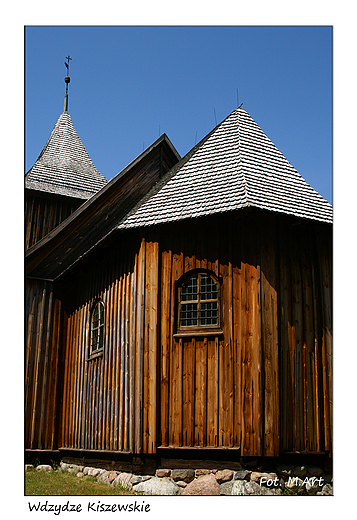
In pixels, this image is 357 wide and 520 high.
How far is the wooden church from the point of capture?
408 inches

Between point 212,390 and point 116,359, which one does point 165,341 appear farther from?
point 116,359

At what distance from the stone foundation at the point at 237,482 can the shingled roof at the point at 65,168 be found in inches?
408

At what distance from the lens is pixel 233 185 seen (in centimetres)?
1152

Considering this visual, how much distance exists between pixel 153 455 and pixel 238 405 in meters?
1.85

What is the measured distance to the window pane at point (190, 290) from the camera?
11211mm

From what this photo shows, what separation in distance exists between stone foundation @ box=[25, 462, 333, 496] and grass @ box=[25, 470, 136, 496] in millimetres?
562

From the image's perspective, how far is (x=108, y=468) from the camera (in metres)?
11.8

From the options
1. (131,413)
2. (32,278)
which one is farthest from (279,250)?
(32,278)

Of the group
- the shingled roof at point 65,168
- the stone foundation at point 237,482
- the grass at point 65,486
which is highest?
the shingled roof at point 65,168

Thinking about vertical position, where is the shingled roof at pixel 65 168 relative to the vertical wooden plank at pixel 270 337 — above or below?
above

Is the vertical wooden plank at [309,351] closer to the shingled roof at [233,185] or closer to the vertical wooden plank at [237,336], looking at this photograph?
the shingled roof at [233,185]

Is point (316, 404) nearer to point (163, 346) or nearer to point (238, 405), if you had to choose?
point (238, 405)

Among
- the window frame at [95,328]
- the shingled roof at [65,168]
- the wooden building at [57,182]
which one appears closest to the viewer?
the window frame at [95,328]

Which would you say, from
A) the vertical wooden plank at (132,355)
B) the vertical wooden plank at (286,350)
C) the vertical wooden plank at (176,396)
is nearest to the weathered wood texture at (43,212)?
the vertical wooden plank at (132,355)
